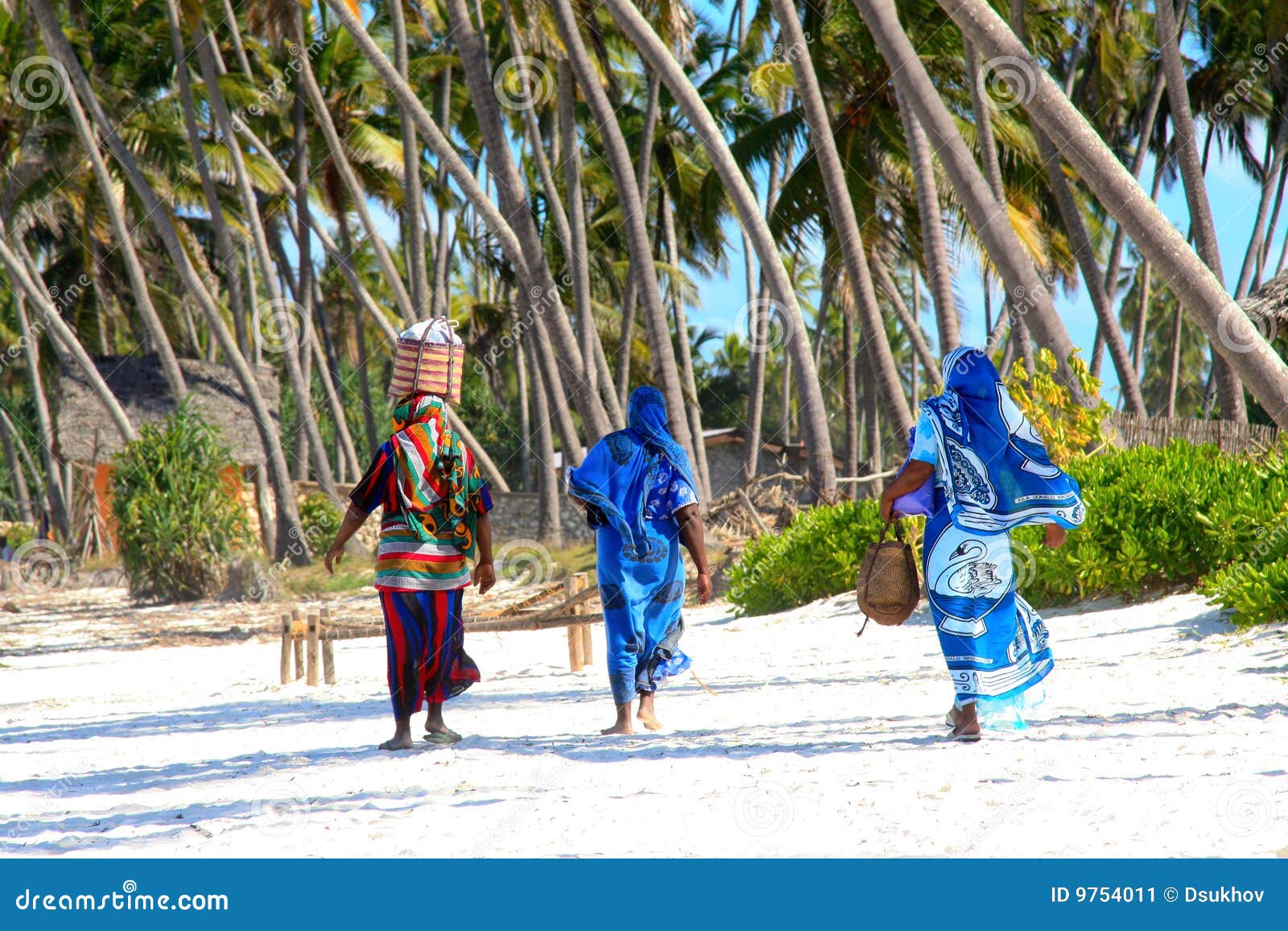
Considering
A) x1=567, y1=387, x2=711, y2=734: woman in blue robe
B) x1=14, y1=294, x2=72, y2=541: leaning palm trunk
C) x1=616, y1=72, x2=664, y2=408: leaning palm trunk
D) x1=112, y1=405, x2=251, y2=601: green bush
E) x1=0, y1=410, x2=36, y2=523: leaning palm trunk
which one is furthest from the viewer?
x1=0, y1=410, x2=36, y2=523: leaning palm trunk

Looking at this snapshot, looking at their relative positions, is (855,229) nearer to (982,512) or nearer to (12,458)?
(982,512)

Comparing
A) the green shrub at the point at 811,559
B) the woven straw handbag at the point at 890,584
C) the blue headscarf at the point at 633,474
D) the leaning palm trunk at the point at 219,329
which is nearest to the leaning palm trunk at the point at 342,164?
the leaning palm trunk at the point at 219,329

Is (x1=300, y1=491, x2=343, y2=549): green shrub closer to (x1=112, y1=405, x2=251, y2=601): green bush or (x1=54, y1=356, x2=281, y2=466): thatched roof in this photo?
(x1=54, y1=356, x2=281, y2=466): thatched roof

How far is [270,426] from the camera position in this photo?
18.6 metres

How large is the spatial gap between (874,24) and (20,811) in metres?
5.97

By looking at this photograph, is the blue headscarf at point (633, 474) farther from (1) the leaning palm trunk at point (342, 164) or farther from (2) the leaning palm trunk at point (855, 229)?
(1) the leaning palm trunk at point (342, 164)

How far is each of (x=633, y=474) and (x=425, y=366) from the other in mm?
1020

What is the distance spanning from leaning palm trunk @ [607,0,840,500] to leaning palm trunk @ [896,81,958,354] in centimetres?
117

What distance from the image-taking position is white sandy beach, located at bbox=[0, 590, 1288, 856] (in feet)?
10.7

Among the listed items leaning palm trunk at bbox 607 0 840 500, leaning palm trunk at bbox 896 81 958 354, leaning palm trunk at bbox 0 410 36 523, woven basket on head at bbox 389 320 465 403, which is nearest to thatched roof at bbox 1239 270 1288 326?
leaning palm trunk at bbox 896 81 958 354

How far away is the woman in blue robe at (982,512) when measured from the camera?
443 cm

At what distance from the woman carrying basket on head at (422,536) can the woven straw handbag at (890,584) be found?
5.17 ft

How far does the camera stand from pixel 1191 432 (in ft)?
37.4

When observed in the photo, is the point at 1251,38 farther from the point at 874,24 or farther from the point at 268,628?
the point at 268,628
